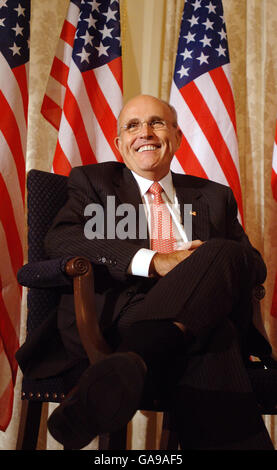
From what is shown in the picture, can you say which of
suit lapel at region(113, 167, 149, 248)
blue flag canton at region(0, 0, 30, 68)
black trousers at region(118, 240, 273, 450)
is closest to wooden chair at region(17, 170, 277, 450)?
black trousers at region(118, 240, 273, 450)

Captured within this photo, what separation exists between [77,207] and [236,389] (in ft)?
2.88

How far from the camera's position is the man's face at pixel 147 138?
5.99 ft

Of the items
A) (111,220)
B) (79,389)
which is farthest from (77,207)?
(79,389)

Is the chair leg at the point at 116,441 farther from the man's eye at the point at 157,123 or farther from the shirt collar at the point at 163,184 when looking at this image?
the man's eye at the point at 157,123

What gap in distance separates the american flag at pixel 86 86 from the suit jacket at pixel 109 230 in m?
0.58

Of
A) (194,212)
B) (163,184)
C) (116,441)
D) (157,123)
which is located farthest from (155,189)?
(116,441)

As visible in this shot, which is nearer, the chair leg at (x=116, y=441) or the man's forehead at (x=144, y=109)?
the chair leg at (x=116, y=441)

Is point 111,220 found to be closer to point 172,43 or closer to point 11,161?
point 11,161

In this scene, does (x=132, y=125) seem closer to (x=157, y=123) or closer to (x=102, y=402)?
(x=157, y=123)

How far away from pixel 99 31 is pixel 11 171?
1.00 m

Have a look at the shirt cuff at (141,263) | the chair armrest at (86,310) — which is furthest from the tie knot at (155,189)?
the chair armrest at (86,310)

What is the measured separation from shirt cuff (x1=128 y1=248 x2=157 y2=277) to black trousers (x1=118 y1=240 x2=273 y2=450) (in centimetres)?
18

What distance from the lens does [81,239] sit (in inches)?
56.6

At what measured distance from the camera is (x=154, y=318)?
108 centimetres
